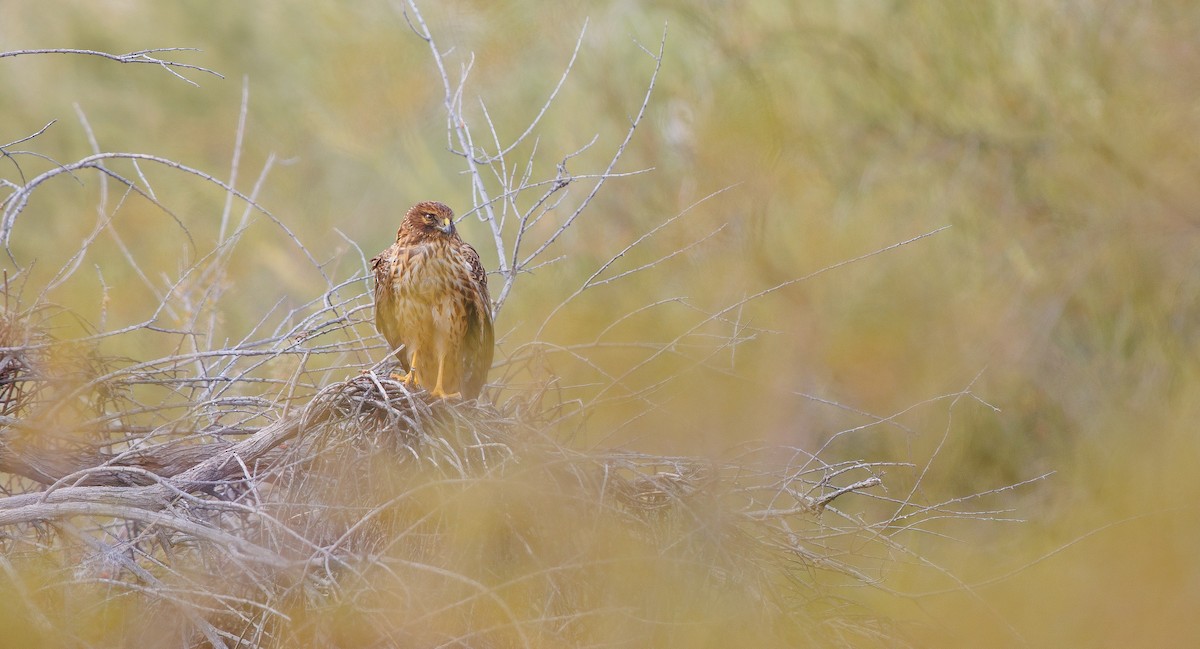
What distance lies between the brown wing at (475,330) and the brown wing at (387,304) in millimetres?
166

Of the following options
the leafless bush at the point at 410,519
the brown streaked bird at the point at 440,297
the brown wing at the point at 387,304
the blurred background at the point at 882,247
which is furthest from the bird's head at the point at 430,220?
the leafless bush at the point at 410,519

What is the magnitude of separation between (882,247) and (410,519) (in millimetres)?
1376

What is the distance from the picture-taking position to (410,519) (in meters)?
2.21

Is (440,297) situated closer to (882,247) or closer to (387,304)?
(387,304)

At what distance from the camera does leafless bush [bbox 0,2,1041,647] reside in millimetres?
1848

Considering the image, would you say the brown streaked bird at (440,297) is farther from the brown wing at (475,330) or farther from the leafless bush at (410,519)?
the leafless bush at (410,519)

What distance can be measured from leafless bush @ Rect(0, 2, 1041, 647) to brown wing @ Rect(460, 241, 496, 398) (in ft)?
1.84

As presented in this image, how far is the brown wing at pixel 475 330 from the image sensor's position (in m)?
3.39

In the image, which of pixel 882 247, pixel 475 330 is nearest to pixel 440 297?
pixel 475 330

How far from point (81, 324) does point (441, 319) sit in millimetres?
1084

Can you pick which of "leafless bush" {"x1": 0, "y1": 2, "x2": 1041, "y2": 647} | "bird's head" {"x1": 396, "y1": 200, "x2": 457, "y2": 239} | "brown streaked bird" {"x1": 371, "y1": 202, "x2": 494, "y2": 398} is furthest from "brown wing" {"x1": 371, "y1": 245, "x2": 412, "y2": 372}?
"leafless bush" {"x1": 0, "y1": 2, "x2": 1041, "y2": 647}

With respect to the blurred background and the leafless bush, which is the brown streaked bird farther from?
the leafless bush

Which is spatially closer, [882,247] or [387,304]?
[882,247]

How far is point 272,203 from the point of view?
7457 millimetres
